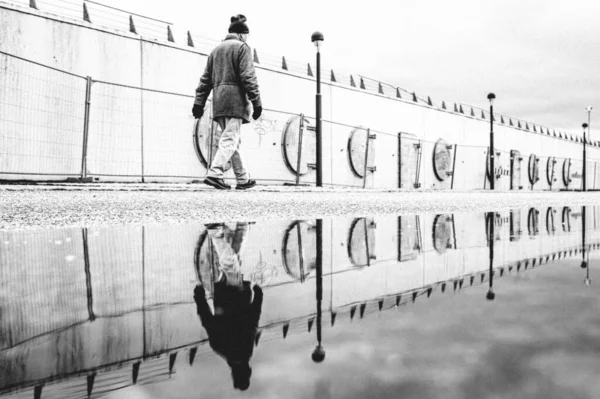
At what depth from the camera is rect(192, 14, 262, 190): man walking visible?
23.2ft

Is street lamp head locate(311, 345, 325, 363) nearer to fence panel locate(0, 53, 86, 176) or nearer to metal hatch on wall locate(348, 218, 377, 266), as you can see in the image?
metal hatch on wall locate(348, 218, 377, 266)

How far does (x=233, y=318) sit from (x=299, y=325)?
0.09 metres

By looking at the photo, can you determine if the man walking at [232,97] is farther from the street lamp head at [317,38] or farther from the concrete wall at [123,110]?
the street lamp head at [317,38]

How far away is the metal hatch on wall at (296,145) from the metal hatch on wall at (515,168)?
71.7 feet

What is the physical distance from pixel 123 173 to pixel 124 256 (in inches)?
451

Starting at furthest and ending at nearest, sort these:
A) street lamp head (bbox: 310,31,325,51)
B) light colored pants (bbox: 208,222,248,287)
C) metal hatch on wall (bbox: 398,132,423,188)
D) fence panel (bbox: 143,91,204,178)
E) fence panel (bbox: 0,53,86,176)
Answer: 1. metal hatch on wall (bbox: 398,132,423,188)
2. street lamp head (bbox: 310,31,325,51)
3. fence panel (bbox: 143,91,204,178)
4. fence panel (bbox: 0,53,86,176)
5. light colored pants (bbox: 208,222,248,287)

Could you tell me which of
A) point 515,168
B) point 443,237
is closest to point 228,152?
point 443,237

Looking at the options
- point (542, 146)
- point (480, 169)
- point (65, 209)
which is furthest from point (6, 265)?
point (542, 146)

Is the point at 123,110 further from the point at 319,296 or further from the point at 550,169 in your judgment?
the point at 550,169

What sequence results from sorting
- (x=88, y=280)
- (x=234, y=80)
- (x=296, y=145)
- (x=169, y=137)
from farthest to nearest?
(x=296, y=145) < (x=169, y=137) < (x=234, y=80) < (x=88, y=280)

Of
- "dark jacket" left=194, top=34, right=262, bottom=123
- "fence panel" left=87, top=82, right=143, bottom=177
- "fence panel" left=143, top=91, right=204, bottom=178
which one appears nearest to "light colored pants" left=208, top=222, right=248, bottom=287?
"dark jacket" left=194, top=34, right=262, bottom=123

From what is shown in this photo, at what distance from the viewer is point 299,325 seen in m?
0.68

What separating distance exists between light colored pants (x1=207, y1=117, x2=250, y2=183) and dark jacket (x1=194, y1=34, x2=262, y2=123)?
13cm

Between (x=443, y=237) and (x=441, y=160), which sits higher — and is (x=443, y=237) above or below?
below
